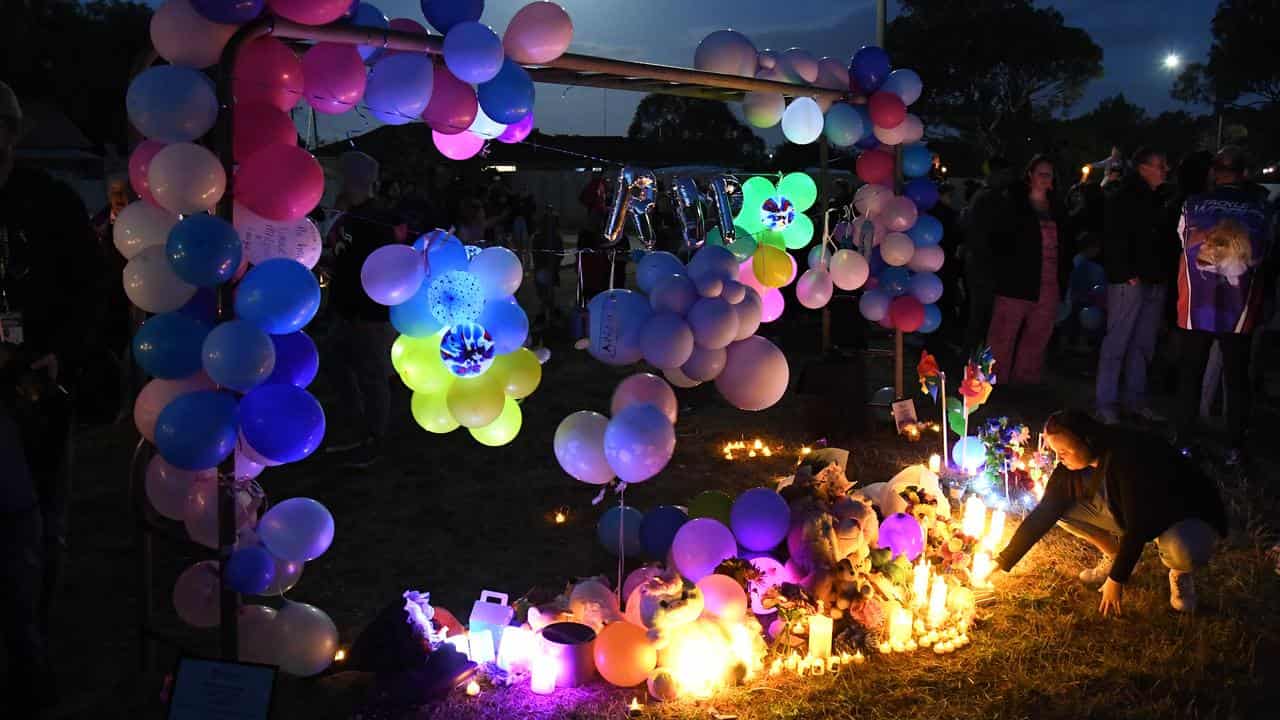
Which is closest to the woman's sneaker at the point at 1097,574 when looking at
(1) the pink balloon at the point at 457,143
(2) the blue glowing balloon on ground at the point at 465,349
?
(2) the blue glowing balloon on ground at the point at 465,349

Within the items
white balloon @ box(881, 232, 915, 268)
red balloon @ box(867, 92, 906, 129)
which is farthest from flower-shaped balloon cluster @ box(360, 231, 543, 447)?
white balloon @ box(881, 232, 915, 268)

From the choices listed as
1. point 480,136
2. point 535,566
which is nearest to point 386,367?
point 535,566

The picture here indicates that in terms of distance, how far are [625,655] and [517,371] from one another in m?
1.10

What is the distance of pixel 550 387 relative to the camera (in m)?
8.73

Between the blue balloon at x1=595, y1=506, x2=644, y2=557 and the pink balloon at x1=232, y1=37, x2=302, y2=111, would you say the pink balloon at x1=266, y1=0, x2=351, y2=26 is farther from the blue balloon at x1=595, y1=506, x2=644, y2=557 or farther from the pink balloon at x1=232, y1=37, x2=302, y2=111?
the blue balloon at x1=595, y1=506, x2=644, y2=557

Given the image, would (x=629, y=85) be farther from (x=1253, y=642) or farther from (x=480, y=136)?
(x=1253, y=642)

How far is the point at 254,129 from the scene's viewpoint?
310 centimetres

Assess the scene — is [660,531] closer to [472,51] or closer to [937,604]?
[937,604]

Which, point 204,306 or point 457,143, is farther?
point 457,143

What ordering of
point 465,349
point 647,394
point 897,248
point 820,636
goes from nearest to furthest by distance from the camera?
point 465,349
point 820,636
point 647,394
point 897,248

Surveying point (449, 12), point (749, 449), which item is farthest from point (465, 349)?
point (749, 449)

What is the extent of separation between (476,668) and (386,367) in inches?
107

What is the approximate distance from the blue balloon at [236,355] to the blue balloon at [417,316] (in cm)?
60

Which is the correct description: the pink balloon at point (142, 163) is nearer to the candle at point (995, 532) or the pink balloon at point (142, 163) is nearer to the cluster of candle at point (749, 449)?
the candle at point (995, 532)
